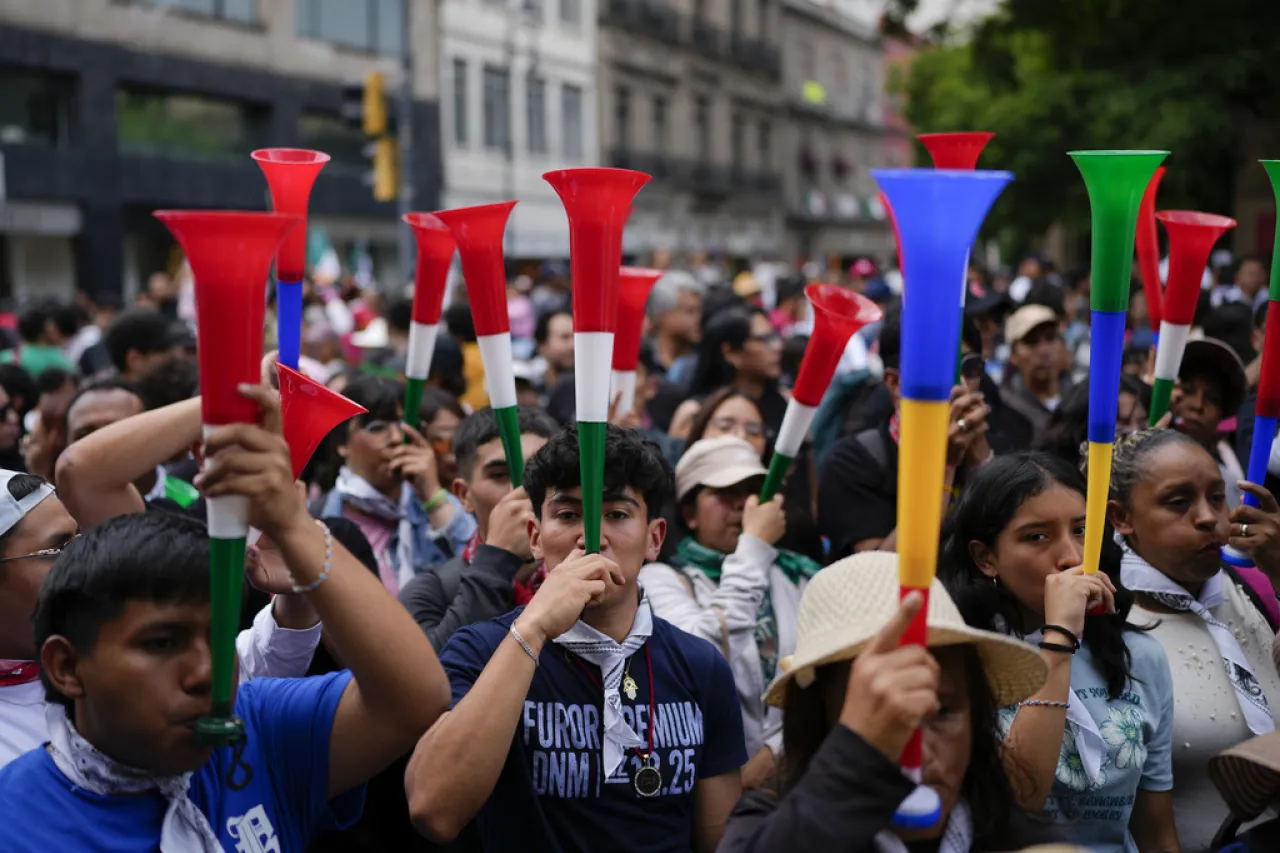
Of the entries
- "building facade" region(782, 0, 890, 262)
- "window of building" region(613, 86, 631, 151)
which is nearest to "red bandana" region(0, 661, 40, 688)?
"window of building" region(613, 86, 631, 151)

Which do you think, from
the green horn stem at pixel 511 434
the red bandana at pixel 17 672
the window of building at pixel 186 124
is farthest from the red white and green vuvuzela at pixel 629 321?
the window of building at pixel 186 124

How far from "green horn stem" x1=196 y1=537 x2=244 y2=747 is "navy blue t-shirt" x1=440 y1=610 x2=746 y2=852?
0.83 m

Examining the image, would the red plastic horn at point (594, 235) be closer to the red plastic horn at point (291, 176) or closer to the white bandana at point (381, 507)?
the red plastic horn at point (291, 176)

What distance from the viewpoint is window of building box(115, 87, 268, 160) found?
23828 millimetres

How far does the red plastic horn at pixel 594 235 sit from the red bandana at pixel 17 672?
124 centimetres

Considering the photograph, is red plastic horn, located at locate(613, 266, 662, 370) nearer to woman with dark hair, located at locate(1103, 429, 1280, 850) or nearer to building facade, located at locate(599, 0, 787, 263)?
woman with dark hair, located at locate(1103, 429, 1280, 850)

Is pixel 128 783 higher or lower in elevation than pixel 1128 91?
lower

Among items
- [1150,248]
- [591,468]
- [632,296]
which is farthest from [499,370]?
[1150,248]

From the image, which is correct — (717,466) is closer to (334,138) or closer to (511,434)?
(511,434)

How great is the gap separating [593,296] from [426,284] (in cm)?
134

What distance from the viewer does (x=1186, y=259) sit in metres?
3.56

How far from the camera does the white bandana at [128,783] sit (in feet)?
6.84

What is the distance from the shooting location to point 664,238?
38.5m

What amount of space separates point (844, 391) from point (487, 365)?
3509mm
